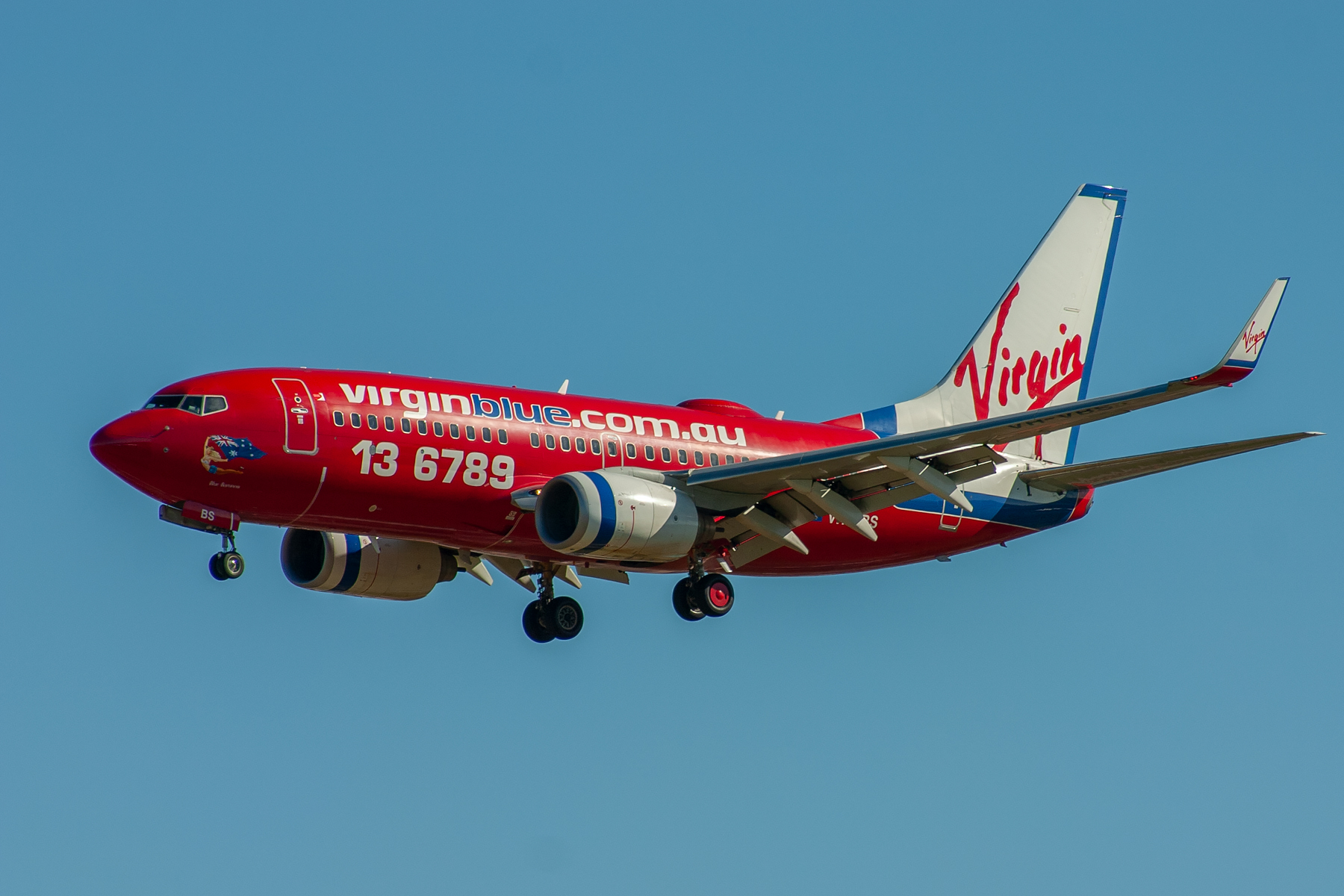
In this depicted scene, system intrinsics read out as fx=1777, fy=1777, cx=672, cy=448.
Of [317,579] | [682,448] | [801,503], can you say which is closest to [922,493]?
[801,503]

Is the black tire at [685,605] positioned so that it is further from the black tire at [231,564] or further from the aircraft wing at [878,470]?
the black tire at [231,564]

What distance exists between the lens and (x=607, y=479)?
37.8 metres

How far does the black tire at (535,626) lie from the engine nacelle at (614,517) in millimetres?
5408

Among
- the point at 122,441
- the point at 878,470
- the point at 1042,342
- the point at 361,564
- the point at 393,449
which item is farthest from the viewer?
the point at 1042,342

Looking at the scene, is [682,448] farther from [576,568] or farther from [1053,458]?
[1053,458]

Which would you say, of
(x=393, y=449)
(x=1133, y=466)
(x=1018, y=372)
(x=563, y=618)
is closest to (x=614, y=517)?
(x=393, y=449)

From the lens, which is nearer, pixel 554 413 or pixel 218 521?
pixel 218 521

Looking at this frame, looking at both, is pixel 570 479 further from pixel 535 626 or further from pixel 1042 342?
pixel 1042 342

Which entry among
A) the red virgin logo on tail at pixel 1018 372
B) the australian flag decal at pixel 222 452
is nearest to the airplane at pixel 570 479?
the australian flag decal at pixel 222 452

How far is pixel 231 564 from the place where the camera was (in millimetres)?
36406

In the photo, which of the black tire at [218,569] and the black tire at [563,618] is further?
the black tire at [563,618]

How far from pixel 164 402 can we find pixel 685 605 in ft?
40.2

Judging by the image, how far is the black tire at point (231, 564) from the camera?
119ft

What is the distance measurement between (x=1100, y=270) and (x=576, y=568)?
1900 centimetres
